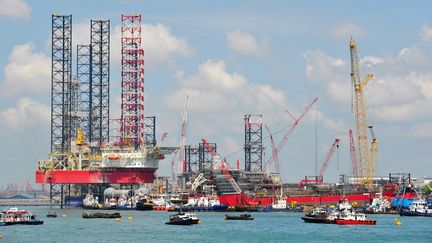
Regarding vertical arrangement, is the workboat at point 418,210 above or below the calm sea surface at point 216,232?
above

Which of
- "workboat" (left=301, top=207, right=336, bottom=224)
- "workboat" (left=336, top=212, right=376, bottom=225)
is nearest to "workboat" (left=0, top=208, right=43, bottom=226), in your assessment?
"workboat" (left=301, top=207, right=336, bottom=224)

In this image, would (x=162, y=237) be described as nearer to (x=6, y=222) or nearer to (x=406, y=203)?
(x=6, y=222)

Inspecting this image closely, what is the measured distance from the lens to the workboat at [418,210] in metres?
179

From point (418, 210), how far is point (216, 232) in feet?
190

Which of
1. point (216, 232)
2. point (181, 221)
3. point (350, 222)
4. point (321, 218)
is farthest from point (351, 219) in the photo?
point (181, 221)

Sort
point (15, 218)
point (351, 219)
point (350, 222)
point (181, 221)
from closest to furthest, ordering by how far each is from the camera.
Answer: point (350, 222), point (351, 219), point (15, 218), point (181, 221)

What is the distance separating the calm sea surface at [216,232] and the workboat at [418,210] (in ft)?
64.3

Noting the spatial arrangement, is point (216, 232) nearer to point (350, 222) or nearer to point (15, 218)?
point (350, 222)

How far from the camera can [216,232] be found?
132625 mm

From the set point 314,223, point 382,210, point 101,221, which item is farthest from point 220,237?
point 382,210

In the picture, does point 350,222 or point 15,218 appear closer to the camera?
point 350,222

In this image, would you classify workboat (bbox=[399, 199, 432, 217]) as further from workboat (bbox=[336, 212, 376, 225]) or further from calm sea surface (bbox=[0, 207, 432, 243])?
workboat (bbox=[336, 212, 376, 225])

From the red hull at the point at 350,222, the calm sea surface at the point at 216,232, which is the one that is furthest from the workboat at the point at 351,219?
the calm sea surface at the point at 216,232

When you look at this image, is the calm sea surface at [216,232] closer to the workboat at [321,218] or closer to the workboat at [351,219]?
the workboat at [321,218]
